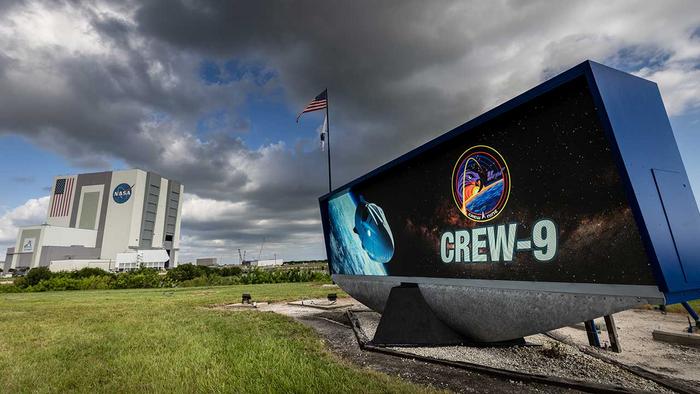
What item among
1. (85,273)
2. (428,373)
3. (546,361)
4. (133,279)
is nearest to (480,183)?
(428,373)

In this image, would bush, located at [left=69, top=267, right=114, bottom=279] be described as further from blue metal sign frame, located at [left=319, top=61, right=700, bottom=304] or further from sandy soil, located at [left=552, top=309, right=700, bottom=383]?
blue metal sign frame, located at [left=319, top=61, right=700, bottom=304]

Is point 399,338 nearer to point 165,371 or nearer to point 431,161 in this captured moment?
point 431,161

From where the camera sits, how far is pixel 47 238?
102 metres

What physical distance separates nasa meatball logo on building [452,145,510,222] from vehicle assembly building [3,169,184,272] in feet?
366

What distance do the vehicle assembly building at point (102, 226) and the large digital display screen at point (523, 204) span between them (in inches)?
4336

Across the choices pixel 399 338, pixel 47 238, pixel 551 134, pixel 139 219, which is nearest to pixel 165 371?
pixel 399 338

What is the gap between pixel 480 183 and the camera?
7.39 metres

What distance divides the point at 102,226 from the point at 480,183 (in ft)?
425

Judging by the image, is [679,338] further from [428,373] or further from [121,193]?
[121,193]

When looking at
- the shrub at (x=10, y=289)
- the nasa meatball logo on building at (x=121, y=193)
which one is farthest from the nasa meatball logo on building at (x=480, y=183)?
the nasa meatball logo on building at (x=121, y=193)

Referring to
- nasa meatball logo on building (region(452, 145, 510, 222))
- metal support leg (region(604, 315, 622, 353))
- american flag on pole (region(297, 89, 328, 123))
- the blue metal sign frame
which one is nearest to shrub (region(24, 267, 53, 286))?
american flag on pole (region(297, 89, 328, 123))

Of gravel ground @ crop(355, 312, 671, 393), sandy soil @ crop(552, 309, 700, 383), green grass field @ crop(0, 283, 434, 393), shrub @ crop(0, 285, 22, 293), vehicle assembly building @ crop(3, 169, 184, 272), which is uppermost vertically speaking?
vehicle assembly building @ crop(3, 169, 184, 272)

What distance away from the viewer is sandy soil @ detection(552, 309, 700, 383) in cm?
730

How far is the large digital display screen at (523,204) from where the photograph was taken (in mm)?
5211
